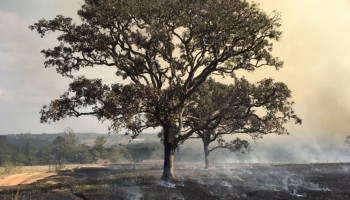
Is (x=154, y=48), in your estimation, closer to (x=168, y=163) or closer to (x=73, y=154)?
(x=168, y=163)

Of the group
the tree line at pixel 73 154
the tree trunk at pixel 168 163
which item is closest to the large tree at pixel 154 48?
the tree trunk at pixel 168 163

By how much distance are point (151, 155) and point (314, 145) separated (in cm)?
8690

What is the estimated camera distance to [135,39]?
110 ft

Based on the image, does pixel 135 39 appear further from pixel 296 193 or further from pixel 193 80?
pixel 296 193

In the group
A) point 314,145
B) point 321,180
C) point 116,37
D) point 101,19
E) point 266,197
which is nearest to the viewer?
point 266,197

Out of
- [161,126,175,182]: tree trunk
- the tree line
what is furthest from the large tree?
the tree line

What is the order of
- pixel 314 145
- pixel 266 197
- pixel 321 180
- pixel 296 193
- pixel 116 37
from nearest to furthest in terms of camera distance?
pixel 266 197 → pixel 296 193 → pixel 116 37 → pixel 321 180 → pixel 314 145

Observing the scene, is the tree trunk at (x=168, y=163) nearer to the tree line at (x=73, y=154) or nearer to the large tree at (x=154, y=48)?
the large tree at (x=154, y=48)

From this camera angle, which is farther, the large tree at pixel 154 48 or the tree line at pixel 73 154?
the tree line at pixel 73 154

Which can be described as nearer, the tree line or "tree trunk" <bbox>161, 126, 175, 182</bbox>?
"tree trunk" <bbox>161, 126, 175, 182</bbox>

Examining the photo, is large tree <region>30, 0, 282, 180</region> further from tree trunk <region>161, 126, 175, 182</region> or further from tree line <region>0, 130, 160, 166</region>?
tree line <region>0, 130, 160, 166</region>

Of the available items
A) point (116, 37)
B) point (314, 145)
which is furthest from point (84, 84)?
point (314, 145)

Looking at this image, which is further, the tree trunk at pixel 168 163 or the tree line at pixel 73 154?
the tree line at pixel 73 154

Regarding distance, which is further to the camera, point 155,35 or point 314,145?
point 314,145
